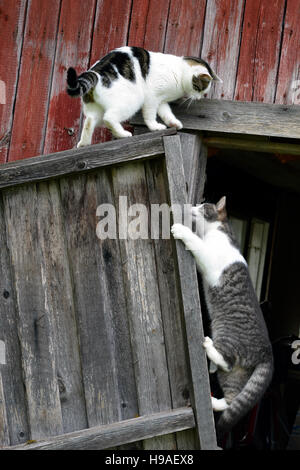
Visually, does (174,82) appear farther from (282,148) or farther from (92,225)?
(92,225)

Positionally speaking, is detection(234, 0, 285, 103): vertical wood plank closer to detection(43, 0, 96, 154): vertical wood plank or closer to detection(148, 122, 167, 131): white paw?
detection(148, 122, 167, 131): white paw

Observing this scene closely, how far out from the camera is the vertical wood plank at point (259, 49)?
11.6 ft

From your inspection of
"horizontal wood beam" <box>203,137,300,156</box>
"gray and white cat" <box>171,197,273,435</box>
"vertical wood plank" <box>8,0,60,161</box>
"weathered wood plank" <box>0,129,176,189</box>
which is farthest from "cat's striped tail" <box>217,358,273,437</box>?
"vertical wood plank" <box>8,0,60,161</box>

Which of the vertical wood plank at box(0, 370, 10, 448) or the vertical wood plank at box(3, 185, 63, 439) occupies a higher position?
the vertical wood plank at box(3, 185, 63, 439)

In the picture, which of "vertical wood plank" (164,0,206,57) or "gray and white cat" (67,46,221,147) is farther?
"vertical wood plank" (164,0,206,57)

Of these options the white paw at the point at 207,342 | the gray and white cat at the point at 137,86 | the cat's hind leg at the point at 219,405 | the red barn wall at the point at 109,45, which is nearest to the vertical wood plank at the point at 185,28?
the red barn wall at the point at 109,45

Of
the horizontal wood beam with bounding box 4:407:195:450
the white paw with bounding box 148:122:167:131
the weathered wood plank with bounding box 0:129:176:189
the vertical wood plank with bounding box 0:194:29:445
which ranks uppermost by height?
the white paw with bounding box 148:122:167:131

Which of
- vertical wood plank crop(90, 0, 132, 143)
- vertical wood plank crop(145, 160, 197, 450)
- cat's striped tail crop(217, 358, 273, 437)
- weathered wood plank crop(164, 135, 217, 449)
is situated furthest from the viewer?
vertical wood plank crop(90, 0, 132, 143)

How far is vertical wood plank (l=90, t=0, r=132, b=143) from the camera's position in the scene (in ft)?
12.0

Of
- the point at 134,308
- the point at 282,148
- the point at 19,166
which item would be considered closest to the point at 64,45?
the point at 19,166

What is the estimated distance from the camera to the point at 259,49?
11.6 ft

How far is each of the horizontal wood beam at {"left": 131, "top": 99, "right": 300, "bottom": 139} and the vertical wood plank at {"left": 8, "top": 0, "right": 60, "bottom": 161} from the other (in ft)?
3.09

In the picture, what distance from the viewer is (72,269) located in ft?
10.1
